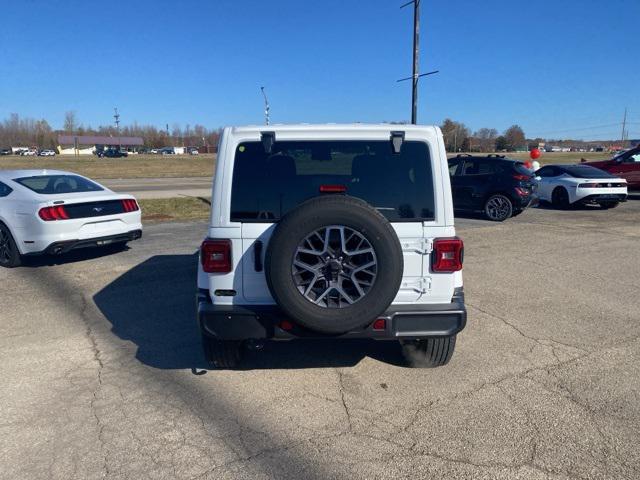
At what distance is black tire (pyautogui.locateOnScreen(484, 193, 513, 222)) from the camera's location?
1276 cm

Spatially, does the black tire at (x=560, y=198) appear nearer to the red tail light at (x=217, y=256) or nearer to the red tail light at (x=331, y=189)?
the red tail light at (x=331, y=189)

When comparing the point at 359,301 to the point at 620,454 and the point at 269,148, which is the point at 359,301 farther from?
the point at 620,454

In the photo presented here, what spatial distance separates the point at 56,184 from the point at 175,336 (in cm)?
467

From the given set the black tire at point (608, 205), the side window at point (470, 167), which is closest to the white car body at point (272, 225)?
the side window at point (470, 167)

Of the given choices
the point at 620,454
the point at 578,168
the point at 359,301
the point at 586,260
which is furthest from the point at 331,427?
the point at 578,168

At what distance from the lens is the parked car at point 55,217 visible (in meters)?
7.09

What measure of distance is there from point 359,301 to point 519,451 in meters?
1.30

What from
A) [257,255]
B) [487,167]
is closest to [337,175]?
[257,255]

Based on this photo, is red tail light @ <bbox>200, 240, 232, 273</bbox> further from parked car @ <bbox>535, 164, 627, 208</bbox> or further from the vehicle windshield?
A: the vehicle windshield

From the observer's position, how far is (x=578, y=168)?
15414 millimetres

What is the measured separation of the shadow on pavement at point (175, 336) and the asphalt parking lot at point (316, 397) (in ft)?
0.08

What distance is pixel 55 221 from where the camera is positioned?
709 centimetres

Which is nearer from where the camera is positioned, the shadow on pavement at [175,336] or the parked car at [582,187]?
the shadow on pavement at [175,336]

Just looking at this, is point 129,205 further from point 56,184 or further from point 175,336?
point 175,336
